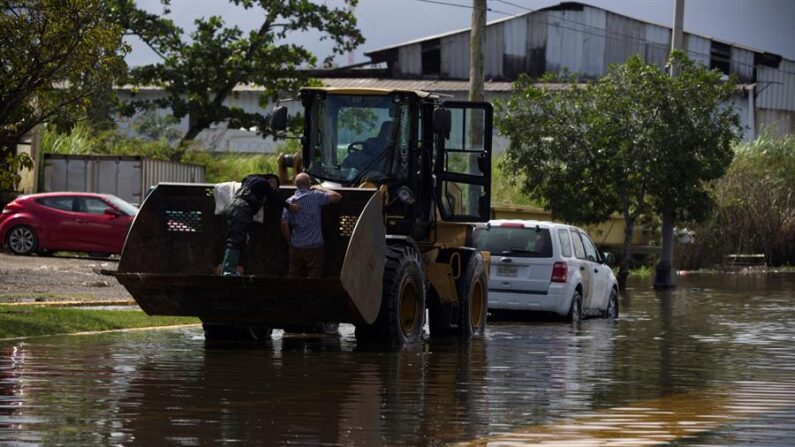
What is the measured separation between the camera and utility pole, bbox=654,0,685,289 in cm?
4156

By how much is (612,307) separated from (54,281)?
31.6ft

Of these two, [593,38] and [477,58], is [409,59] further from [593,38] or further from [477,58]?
[477,58]

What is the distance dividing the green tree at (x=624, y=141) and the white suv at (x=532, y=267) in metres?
16.4

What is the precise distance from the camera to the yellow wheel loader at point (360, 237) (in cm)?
1738

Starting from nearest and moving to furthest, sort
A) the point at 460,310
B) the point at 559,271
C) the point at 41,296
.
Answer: the point at 460,310
the point at 41,296
the point at 559,271

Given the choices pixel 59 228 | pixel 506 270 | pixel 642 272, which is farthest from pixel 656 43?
pixel 506 270

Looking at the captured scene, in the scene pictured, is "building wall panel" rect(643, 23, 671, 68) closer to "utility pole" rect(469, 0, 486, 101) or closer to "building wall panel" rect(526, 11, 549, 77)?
"building wall panel" rect(526, 11, 549, 77)

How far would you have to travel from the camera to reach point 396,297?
18.0 m

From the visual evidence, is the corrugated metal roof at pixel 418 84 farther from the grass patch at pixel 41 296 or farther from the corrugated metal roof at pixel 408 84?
the grass patch at pixel 41 296

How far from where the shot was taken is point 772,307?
31.3 m

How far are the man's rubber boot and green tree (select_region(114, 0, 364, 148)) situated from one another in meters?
29.7

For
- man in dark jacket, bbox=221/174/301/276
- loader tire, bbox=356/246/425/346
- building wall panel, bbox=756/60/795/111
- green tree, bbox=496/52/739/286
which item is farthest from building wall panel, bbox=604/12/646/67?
man in dark jacket, bbox=221/174/301/276

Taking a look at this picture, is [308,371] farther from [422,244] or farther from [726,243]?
[726,243]

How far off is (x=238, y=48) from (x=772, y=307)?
21915 mm
